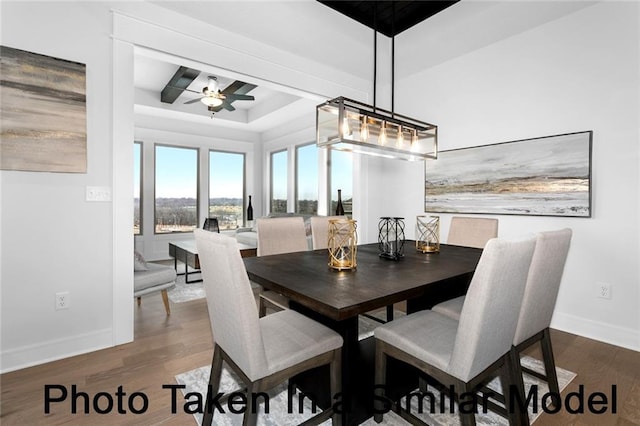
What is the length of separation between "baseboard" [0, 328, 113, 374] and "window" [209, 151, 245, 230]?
14.3ft

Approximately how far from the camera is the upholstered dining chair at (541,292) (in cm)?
147

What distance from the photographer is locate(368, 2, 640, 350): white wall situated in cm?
244

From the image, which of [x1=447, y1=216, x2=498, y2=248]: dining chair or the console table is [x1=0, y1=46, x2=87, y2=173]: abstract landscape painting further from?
[x1=447, y1=216, x2=498, y2=248]: dining chair

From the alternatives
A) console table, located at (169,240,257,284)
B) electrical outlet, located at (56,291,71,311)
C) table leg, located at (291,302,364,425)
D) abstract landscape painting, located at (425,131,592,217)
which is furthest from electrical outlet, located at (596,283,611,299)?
electrical outlet, located at (56,291,71,311)

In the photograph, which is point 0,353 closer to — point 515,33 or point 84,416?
point 84,416

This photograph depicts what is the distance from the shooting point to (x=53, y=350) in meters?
2.24

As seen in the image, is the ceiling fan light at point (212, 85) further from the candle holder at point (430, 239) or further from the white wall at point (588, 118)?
the candle holder at point (430, 239)

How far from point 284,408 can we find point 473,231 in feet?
6.89

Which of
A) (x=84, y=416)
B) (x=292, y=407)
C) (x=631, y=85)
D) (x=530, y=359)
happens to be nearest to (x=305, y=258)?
(x=292, y=407)

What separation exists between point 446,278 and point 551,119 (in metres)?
2.20

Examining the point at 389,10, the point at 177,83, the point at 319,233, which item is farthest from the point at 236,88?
the point at 319,233

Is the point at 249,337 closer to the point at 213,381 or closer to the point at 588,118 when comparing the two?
the point at 213,381

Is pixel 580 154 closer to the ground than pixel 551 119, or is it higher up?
closer to the ground

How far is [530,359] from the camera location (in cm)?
226
